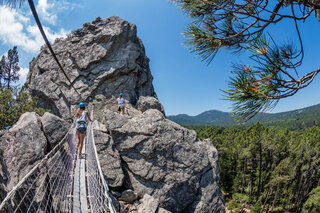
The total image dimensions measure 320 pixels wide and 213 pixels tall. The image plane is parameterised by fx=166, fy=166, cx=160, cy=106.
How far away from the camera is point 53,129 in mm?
7254

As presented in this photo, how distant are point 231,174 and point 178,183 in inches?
974

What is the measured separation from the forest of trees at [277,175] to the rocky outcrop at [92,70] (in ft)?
45.6

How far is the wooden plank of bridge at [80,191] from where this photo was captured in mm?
3487

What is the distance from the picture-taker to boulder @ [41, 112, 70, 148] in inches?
277

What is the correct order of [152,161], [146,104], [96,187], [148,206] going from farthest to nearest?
1. [146,104]
2. [152,161]
3. [148,206]
4. [96,187]

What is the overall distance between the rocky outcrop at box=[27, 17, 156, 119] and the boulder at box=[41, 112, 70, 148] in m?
7.79

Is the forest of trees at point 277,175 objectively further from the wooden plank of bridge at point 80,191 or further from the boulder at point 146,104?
the wooden plank of bridge at point 80,191

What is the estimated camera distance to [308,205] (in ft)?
53.3

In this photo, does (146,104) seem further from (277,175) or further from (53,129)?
(277,175)

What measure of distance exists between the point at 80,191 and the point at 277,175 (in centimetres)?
2296

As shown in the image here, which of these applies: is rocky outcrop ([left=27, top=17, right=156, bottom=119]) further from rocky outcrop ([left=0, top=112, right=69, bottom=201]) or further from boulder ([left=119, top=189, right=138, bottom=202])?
boulder ([left=119, top=189, right=138, bottom=202])

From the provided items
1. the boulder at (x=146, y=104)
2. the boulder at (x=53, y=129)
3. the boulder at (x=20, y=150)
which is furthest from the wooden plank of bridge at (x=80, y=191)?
the boulder at (x=146, y=104)

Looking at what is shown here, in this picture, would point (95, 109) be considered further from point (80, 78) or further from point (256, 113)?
point (256, 113)

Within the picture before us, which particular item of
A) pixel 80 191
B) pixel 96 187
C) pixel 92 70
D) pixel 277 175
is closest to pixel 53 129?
pixel 80 191
